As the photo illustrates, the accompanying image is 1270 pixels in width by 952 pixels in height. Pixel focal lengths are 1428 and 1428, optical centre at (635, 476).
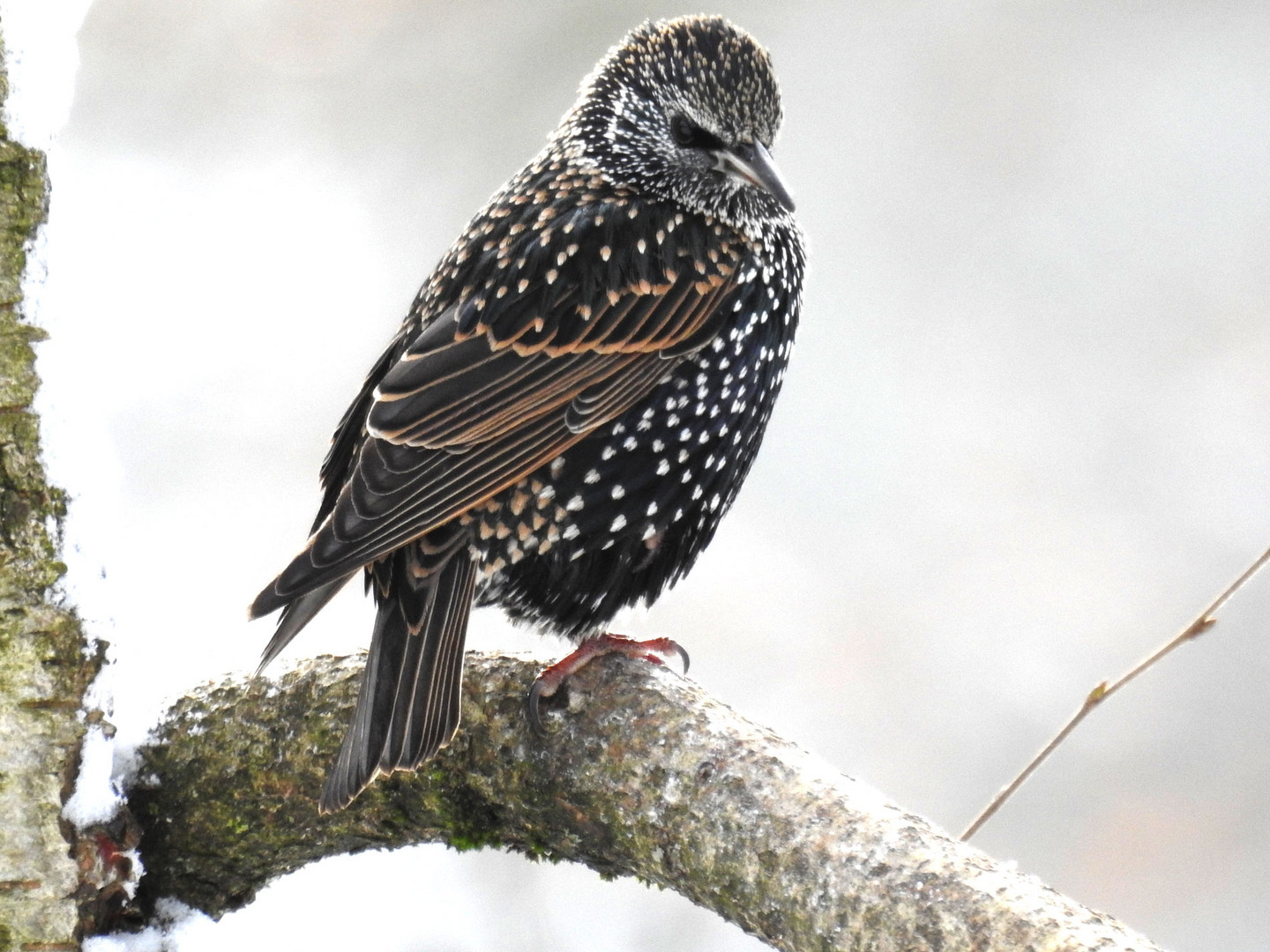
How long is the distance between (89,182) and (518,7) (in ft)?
5.95

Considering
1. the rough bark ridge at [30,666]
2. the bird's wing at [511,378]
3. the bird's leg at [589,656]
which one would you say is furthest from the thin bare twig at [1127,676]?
the rough bark ridge at [30,666]

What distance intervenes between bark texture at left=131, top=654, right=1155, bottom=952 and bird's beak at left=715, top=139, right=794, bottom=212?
95 centimetres

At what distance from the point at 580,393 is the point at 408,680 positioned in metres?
0.64

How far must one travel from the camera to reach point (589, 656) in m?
2.54

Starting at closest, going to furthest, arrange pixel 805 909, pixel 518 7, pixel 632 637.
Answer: pixel 805 909 → pixel 632 637 → pixel 518 7

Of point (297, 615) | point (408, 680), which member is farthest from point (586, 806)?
point (297, 615)

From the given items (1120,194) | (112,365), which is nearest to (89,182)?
(112,365)

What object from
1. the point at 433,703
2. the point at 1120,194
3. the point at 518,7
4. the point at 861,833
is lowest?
the point at 861,833

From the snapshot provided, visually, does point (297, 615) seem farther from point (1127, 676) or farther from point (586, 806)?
point (1127, 676)

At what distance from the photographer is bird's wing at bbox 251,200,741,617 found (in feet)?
7.96

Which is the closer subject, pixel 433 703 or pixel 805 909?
pixel 805 909

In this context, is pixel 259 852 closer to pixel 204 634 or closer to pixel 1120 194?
pixel 204 634

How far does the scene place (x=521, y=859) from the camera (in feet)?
12.6

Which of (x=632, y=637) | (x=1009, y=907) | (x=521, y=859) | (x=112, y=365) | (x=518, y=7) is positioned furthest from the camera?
(x=518, y=7)
